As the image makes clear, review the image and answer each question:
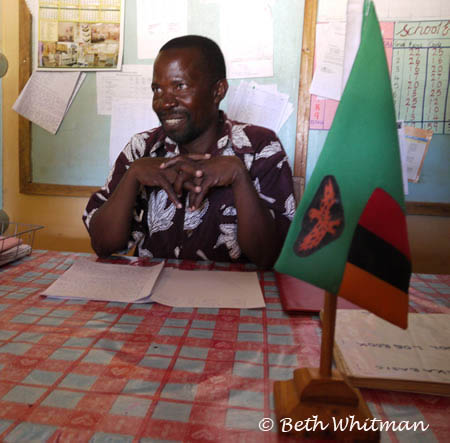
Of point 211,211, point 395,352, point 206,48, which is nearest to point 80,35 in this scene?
point 206,48

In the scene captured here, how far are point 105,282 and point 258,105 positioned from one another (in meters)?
1.41

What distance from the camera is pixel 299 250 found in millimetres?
387

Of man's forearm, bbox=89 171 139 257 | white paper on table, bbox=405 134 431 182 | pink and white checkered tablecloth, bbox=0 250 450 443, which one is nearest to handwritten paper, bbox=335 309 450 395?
pink and white checkered tablecloth, bbox=0 250 450 443

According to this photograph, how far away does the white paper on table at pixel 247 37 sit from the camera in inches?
76.7

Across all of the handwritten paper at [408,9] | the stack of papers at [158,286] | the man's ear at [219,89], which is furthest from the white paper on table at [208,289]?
the handwritten paper at [408,9]

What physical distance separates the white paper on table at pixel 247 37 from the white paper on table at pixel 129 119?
0.46 meters

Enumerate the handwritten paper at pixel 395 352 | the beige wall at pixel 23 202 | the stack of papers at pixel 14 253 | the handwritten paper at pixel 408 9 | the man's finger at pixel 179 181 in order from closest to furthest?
1. the handwritten paper at pixel 395 352
2. the stack of papers at pixel 14 253
3. the man's finger at pixel 179 181
4. the handwritten paper at pixel 408 9
5. the beige wall at pixel 23 202

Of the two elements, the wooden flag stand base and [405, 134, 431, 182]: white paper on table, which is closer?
the wooden flag stand base

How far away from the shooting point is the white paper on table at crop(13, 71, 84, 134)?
6.84ft

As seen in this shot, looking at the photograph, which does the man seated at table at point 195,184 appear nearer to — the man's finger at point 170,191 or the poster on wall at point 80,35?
the man's finger at point 170,191

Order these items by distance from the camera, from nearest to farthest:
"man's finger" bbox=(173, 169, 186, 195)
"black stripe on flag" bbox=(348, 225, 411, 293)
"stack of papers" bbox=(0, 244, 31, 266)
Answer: "black stripe on flag" bbox=(348, 225, 411, 293) → "stack of papers" bbox=(0, 244, 31, 266) → "man's finger" bbox=(173, 169, 186, 195)

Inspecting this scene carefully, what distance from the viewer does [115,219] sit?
118 cm

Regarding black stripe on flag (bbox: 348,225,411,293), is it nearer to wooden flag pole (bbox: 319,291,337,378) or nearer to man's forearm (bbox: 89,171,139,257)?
wooden flag pole (bbox: 319,291,337,378)

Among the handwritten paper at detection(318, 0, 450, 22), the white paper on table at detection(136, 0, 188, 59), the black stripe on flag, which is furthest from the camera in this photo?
the white paper on table at detection(136, 0, 188, 59)
